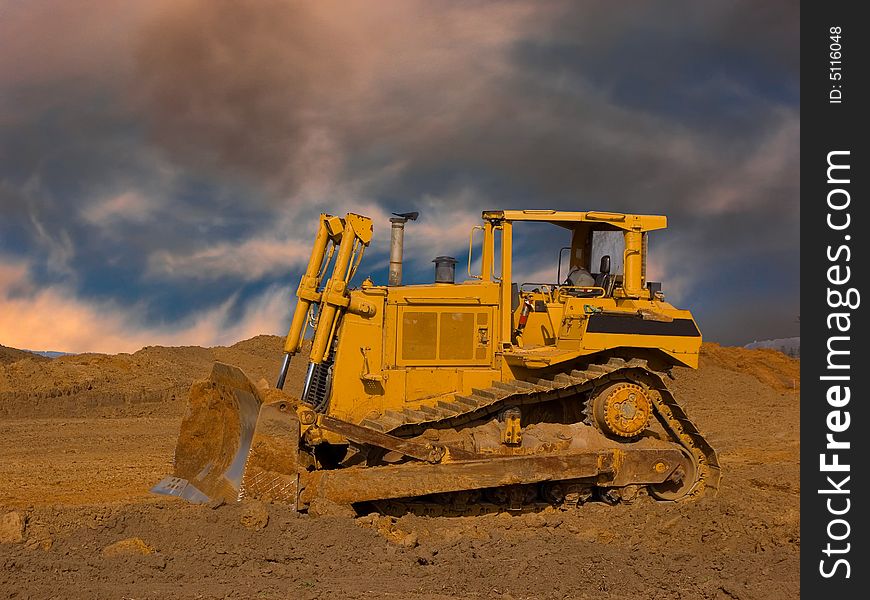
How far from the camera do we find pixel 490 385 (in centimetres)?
960

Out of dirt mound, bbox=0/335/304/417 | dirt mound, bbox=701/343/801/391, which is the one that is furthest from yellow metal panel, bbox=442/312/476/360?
dirt mound, bbox=701/343/801/391

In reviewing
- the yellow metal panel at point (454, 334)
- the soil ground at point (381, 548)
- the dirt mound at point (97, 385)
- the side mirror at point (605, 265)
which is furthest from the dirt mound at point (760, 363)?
the yellow metal panel at point (454, 334)

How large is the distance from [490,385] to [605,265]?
2189mm

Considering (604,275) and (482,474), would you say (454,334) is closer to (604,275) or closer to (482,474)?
(482,474)

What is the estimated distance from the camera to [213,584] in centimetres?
637

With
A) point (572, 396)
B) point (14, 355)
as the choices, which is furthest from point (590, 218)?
point (14, 355)

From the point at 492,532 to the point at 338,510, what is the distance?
155 centimetres

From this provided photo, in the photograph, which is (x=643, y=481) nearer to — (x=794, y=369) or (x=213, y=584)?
(x=213, y=584)

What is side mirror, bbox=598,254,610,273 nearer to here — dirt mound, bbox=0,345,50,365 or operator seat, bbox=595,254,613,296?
operator seat, bbox=595,254,613,296

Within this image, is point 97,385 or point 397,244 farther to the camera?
point 97,385

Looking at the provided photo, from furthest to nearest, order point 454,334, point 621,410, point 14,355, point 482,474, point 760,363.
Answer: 1. point 760,363
2. point 14,355
3. point 454,334
4. point 621,410
5. point 482,474

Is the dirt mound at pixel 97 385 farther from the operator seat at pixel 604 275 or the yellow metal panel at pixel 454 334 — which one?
the operator seat at pixel 604 275

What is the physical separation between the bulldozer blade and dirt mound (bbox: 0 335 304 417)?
404 inches

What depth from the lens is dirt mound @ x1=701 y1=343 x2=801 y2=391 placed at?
1145 inches
